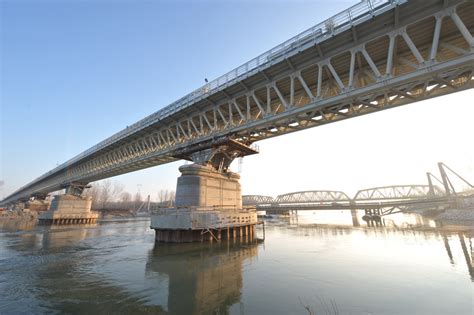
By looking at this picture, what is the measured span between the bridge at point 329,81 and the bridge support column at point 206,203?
0.16m

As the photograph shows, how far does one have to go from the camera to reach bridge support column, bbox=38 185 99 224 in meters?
53.5

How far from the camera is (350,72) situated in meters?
14.9

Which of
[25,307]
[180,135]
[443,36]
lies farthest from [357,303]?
[180,135]

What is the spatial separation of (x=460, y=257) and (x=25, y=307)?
25.5 metres

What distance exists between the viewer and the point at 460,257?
50.2 ft

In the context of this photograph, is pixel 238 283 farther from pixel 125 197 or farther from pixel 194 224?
pixel 125 197

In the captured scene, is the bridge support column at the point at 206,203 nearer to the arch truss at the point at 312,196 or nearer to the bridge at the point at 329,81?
the bridge at the point at 329,81

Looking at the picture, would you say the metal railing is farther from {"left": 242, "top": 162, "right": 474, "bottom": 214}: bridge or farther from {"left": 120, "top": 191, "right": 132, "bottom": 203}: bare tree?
{"left": 120, "top": 191, "right": 132, "bottom": 203}: bare tree

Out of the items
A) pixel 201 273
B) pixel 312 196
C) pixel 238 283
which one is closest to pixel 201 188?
pixel 201 273

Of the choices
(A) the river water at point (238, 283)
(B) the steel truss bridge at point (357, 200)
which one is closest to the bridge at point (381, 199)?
(B) the steel truss bridge at point (357, 200)

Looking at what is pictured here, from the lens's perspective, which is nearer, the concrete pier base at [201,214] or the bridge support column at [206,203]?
the concrete pier base at [201,214]

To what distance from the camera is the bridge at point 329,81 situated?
42.7 feet

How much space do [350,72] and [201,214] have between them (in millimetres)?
18070

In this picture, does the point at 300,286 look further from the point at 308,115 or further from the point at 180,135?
the point at 180,135
